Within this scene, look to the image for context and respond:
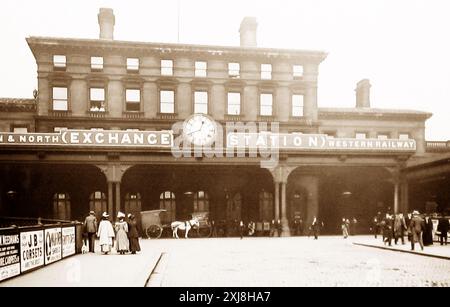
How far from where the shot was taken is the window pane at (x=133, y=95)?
37781 millimetres

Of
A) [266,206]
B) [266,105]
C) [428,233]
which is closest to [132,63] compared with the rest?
[266,105]

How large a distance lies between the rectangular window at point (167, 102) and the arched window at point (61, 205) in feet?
29.4

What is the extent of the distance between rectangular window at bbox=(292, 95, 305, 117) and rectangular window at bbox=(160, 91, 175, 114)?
891cm

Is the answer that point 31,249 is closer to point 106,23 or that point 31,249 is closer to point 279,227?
point 279,227

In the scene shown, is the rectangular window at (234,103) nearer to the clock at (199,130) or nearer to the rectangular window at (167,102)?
the rectangular window at (167,102)

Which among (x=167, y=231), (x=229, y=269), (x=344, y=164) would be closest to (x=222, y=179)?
(x=167, y=231)

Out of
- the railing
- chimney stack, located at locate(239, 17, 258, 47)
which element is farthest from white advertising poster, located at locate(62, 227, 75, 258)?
the railing

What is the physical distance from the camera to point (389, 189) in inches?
1578

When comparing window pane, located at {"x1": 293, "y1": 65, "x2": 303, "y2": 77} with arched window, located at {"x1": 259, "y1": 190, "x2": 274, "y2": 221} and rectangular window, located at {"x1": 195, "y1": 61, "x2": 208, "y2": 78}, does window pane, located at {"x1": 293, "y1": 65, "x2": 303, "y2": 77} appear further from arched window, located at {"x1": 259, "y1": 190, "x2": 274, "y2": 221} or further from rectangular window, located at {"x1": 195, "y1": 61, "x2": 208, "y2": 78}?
arched window, located at {"x1": 259, "y1": 190, "x2": 274, "y2": 221}

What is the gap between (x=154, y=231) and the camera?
31.0 meters

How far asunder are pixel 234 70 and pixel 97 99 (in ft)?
32.6

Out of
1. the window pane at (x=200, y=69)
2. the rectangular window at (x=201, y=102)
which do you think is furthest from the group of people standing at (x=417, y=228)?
the window pane at (x=200, y=69)

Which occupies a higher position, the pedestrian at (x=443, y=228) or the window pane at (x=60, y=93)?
the window pane at (x=60, y=93)

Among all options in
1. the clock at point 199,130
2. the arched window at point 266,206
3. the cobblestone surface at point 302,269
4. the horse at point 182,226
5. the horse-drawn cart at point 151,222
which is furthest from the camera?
the arched window at point 266,206
